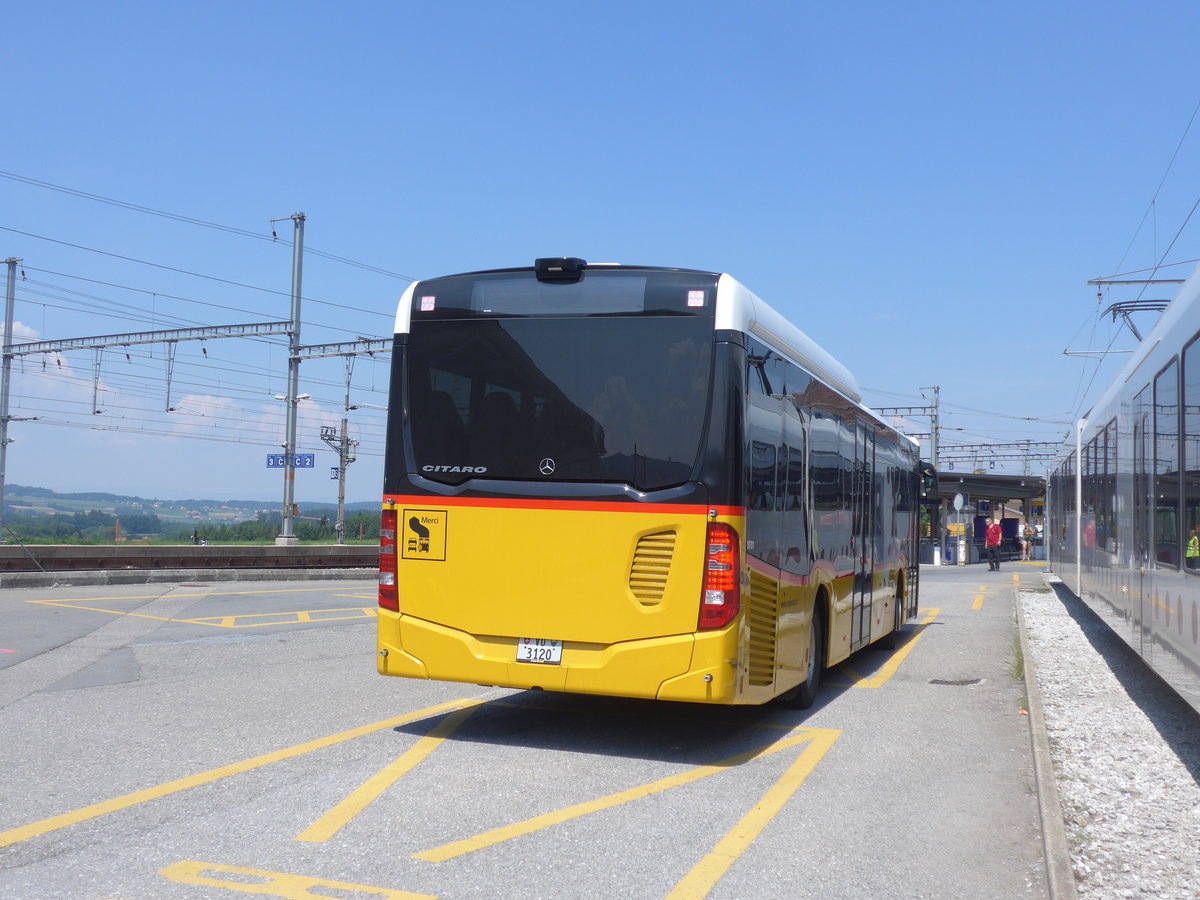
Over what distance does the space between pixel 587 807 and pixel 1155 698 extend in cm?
731

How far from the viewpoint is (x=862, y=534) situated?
11.7 metres

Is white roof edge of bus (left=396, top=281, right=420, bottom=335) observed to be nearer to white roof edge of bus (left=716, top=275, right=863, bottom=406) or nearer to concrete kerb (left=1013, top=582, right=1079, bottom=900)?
white roof edge of bus (left=716, top=275, right=863, bottom=406)

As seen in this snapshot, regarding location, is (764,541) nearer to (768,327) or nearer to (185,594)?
(768,327)

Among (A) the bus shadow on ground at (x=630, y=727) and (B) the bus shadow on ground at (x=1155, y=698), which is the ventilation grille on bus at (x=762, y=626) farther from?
(B) the bus shadow on ground at (x=1155, y=698)

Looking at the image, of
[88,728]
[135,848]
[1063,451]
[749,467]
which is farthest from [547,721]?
[1063,451]

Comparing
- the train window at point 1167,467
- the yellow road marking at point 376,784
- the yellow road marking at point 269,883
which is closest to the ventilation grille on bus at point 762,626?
the yellow road marking at point 376,784

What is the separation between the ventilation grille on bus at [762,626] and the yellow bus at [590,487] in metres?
0.02

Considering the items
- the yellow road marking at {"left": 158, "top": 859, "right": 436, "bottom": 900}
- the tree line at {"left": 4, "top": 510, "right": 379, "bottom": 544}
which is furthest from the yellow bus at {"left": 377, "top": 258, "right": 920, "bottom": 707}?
the tree line at {"left": 4, "top": 510, "right": 379, "bottom": 544}

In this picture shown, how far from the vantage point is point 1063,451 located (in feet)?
82.4

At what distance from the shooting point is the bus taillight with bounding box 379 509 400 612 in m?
7.82

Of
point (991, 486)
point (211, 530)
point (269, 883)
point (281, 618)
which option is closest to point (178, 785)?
point (269, 883)

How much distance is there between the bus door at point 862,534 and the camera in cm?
1131

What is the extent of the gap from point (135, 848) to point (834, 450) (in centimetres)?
694

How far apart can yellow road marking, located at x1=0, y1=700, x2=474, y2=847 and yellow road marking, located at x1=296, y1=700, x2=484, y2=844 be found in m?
0.38
